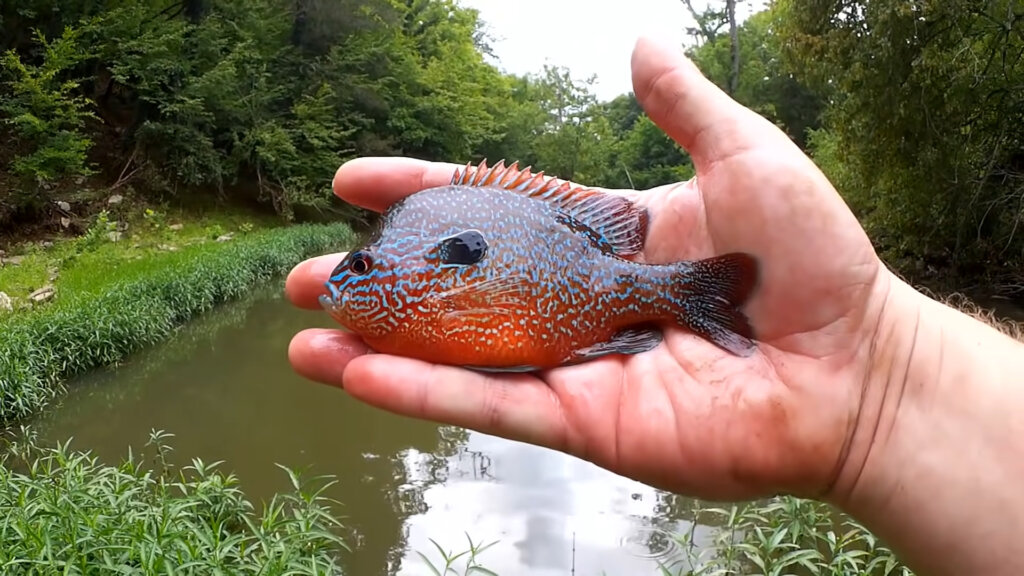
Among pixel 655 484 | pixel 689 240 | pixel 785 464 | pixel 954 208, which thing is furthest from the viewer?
pixel 954 208

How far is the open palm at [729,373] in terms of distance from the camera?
2217mm

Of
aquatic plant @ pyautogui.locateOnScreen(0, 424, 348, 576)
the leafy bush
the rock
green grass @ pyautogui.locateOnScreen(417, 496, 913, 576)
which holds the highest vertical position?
the leafy bush

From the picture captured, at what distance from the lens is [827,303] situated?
228cm

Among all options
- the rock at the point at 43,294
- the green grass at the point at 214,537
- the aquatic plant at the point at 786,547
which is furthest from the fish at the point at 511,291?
the rock at the point at 43,294

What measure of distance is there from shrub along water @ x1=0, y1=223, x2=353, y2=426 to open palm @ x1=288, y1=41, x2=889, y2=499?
23.9 feet

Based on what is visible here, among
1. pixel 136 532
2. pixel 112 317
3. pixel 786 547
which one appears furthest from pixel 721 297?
pixel 112 317

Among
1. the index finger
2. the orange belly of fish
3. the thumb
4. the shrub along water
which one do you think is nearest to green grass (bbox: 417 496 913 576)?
the orange belly of fish

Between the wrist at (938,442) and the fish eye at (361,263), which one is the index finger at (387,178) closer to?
the fish eye at (361,263)

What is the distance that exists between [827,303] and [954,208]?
43.5 feet

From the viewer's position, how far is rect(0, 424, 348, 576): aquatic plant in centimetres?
391

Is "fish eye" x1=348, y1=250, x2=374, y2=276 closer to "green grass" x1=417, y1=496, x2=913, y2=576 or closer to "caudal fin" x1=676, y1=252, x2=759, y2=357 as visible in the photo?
"caudal fin" x1=676, y1=252, x2=759, y2=357

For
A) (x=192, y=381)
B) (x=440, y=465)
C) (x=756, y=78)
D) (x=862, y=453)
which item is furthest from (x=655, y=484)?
(x=756, y=78)

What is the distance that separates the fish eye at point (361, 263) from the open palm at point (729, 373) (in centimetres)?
33

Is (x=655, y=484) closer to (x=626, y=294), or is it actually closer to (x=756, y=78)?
(x=626, y=294)
